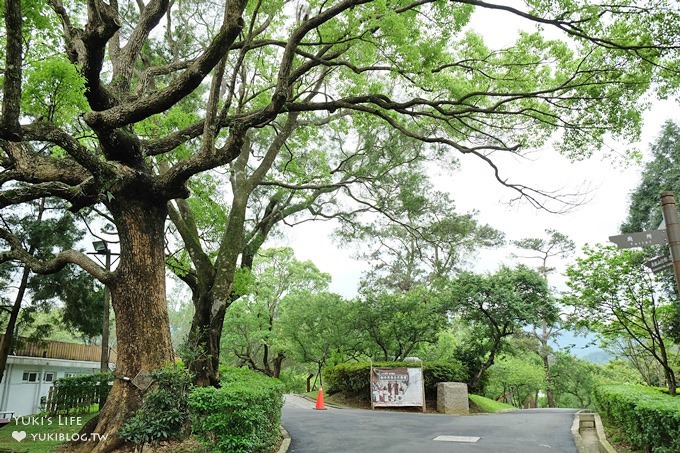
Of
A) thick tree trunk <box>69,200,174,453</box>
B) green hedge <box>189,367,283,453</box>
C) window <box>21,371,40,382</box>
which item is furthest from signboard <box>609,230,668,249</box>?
window <box>21,371,40,382</box>

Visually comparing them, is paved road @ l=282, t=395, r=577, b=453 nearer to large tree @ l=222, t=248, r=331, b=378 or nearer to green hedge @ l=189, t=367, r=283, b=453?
green hedge @ l=189, t=367, r=283, b=453

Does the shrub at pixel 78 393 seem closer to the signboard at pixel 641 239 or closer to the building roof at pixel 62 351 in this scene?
the building roof at pixel 62 351

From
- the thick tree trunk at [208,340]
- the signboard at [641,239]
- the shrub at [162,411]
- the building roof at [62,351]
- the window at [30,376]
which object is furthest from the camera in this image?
the window at [30,376]

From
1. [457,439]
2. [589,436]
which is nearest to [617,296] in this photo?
[589,436]

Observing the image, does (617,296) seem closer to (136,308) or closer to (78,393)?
(136,308)

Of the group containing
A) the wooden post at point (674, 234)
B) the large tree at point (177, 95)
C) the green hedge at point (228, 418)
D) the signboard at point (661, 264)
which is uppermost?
the large tree at point (177, 95)

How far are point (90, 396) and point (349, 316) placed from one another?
32.1ft

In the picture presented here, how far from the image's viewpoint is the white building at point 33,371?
17.5 metres

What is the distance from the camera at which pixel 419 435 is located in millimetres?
8055

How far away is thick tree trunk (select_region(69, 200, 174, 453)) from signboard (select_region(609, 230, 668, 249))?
640cm

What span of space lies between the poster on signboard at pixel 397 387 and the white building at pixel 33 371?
12.4 meters

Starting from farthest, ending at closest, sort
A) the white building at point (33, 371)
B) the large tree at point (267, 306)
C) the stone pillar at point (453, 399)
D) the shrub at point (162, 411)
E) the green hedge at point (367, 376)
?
1. the large tree at point (267, 306)
2. the white building at point (33, 371)
3. the green hedge at point (367, 376)
4. the stone pillar at point (453, 399)
5. the shrub at point (162, 411)

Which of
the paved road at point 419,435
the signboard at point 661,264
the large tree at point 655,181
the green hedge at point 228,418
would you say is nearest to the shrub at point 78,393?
the paved road at point 419,435

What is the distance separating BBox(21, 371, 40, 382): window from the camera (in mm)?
18703
